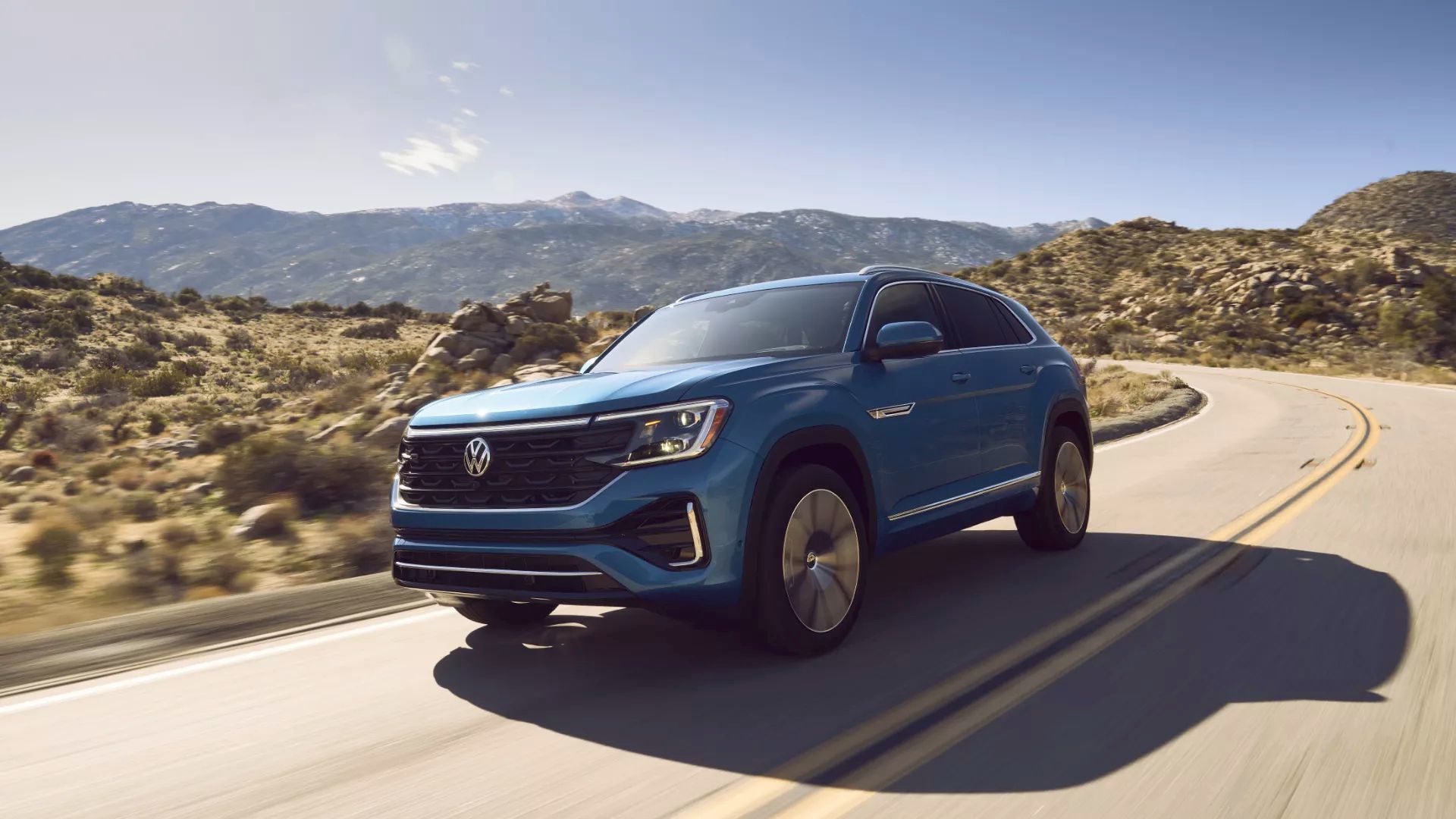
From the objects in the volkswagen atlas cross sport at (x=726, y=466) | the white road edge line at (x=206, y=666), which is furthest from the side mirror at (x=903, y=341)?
the white road edge line at (x=206, y=666)

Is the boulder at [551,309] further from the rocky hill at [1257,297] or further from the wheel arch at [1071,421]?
the rocky hill at [1257,297]

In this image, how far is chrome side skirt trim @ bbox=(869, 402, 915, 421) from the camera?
5.35 meters

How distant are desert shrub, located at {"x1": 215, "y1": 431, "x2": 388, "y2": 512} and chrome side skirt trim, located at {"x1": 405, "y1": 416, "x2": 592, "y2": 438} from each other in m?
6.06

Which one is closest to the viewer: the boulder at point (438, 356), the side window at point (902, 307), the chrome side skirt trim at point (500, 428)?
the chrome side skirt trim at point (500, 428)

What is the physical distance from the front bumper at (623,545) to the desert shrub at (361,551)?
362 cm

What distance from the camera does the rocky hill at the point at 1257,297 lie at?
48031 mm

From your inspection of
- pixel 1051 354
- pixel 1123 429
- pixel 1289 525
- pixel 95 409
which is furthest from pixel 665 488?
pixel 95 409

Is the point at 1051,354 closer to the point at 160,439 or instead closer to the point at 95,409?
the point at 160,439

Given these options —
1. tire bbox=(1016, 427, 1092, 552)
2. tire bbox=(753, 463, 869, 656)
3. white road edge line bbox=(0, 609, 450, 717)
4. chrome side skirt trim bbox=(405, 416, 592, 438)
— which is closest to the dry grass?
tire bbox=(1016, 427, 1092, 552)

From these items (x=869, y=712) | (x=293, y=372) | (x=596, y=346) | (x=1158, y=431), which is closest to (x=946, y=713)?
(x=869, y=712)

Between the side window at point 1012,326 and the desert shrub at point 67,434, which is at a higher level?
the side window at point 1012,326

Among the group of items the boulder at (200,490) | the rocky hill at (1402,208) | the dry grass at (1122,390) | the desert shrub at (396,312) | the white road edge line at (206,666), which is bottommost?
the dry grass at (1122,390)

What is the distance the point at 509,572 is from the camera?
4461 millimetres

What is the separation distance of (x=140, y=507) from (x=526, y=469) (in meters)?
9.06
